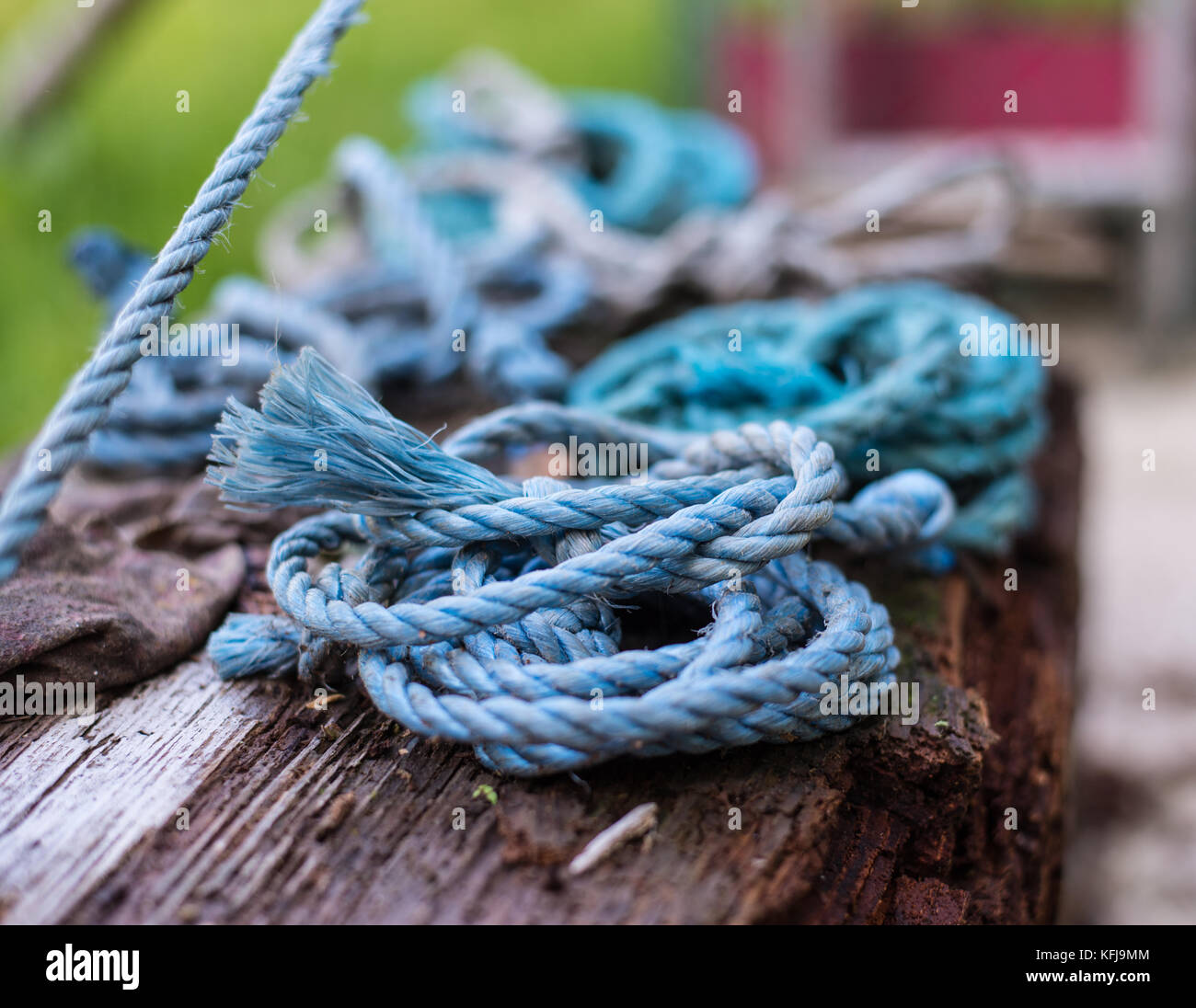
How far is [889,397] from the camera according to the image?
51.9 inches

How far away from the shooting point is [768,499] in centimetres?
100

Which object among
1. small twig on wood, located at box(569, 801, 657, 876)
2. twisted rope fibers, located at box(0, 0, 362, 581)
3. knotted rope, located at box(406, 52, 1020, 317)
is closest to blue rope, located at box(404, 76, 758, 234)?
knotted rope, located at box(406, 52, 1020, 317)

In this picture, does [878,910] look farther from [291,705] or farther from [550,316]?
[550,316]

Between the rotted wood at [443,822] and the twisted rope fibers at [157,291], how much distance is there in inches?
8.3

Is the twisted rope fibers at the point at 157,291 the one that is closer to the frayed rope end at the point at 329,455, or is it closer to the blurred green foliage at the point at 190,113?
the frayed rope end at the point at 329,455

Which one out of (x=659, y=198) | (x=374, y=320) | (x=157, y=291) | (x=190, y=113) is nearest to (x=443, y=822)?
(x=157, y=291)

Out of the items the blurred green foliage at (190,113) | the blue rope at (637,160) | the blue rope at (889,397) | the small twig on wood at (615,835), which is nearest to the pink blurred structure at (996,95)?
the blurred green foliage at (190,113)

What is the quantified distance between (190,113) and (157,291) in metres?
3.88

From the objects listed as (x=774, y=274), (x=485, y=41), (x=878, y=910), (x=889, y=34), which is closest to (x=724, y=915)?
(x=878, y=910)

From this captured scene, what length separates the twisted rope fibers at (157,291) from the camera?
0.91 metres

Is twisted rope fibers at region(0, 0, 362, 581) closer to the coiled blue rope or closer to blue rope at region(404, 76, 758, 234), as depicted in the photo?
the coiled blue rope

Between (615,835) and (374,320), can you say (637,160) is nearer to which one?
(374,320)
